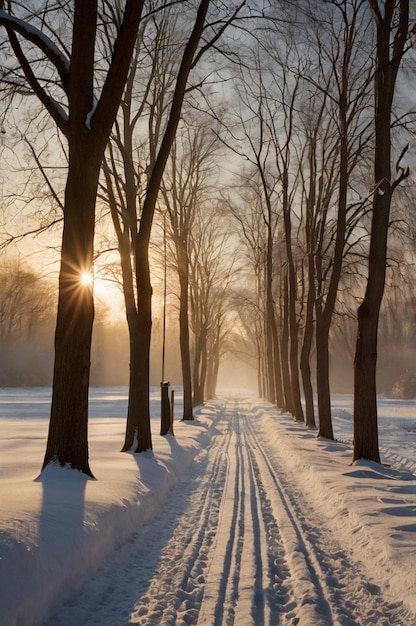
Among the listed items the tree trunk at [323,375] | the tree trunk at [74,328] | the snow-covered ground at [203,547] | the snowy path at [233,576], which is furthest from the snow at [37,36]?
the tree trunk at [323,375]

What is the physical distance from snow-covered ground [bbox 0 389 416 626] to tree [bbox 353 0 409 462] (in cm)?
103

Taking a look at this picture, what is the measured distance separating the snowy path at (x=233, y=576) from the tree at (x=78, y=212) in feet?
5.40

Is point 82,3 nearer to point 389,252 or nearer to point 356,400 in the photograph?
point 356,400

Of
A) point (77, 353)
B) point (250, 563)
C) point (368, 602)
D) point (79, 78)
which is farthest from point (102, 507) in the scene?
point (79, 78)

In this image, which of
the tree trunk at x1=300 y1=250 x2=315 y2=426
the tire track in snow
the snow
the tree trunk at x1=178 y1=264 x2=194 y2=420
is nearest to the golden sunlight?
the snow

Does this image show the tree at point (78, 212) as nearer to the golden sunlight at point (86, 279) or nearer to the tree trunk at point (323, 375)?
the golden sunlight at point (86, 279)

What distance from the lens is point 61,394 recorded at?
22.5ft

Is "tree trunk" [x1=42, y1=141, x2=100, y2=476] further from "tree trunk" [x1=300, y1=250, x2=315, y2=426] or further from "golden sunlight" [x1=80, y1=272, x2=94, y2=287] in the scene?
"tree trunk" [x1=300, y1=250, x2=315, y2=426]

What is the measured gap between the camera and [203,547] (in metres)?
A: 5.19

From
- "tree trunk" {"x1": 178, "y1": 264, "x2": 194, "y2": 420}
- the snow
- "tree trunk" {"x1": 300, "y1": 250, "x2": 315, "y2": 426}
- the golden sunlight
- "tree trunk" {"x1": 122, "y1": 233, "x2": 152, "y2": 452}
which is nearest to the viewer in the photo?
the snow

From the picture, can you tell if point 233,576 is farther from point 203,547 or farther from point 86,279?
point 86,279

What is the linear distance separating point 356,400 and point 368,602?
6398 mm

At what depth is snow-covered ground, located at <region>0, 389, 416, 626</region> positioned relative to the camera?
363cm

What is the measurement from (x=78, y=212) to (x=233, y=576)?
15.4 ft
